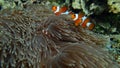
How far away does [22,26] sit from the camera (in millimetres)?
2547

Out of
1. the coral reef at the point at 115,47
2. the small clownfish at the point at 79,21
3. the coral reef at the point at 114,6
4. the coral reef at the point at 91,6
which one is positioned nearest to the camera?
the small clownfish at the point at 79,21

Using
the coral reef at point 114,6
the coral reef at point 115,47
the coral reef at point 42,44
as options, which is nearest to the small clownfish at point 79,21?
the coral reef at point 42,44

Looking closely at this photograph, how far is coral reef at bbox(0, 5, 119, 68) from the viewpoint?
2350 millimetres

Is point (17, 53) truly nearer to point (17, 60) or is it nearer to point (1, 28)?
point (17, 60)

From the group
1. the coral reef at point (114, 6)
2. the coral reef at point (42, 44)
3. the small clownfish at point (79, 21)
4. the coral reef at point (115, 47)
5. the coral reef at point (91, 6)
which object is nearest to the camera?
the coral reef at point (42, 44)

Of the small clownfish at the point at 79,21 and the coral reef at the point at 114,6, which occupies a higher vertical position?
the coral reef at the point at 114,6

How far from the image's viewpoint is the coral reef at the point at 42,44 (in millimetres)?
2350

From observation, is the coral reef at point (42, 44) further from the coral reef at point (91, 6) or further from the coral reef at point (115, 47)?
the coral reef at point (91, 6)

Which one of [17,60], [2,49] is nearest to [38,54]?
[17,60]

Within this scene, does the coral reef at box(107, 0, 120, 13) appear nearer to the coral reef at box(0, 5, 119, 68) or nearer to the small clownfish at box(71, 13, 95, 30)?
the small clownfish at box(71, 13, 95, 30)

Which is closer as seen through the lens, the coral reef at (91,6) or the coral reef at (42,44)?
the coral reef at (42,44)

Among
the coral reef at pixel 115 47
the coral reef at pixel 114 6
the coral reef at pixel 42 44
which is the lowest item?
the coral reef at pixel 115 47

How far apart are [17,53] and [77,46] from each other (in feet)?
2.43

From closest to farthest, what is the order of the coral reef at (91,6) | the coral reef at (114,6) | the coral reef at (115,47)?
the coral reef at (115,47), the coral reef at (114,6), the coral reef at (91,6)
